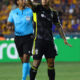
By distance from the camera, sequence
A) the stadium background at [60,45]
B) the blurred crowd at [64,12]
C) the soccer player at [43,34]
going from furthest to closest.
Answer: the blurred crowd at [64,12] < the stadium background at [60,45] < the soccer player at [43,34]

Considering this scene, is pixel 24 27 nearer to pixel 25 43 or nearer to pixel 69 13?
pixel 25 43

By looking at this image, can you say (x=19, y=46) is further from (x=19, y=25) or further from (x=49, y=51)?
(x=49, y=51)

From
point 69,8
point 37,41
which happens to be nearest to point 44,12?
point 37,41

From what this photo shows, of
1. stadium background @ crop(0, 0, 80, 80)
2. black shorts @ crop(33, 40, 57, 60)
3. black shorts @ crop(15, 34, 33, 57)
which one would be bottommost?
stadium background @ crop(0, 0, 80, 80)

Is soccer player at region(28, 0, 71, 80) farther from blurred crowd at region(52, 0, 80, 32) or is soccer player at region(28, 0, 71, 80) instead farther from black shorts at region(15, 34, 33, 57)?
blurred crowd at region(52, 0, 80, 32)

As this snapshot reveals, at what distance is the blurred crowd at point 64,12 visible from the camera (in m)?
18.7

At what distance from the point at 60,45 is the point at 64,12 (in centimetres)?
443

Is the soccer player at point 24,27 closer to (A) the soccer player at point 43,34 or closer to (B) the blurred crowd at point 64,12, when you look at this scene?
(A) the soccer player at point 43,34

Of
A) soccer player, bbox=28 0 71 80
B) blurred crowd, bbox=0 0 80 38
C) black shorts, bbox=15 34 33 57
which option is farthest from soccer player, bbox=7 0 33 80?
blurred crowd, bbox=0 0 80 38

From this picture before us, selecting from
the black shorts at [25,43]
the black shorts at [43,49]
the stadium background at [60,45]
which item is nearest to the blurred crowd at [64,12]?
the stadium background at [60,45]

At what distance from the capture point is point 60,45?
51.8 feet

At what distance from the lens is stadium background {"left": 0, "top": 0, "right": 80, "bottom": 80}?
1261cm

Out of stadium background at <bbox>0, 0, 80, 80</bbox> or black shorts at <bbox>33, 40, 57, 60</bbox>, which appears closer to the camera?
black shorts at <bbox>33, 40, 57, 60</bbox>

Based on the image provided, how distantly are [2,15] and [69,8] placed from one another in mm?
3491
